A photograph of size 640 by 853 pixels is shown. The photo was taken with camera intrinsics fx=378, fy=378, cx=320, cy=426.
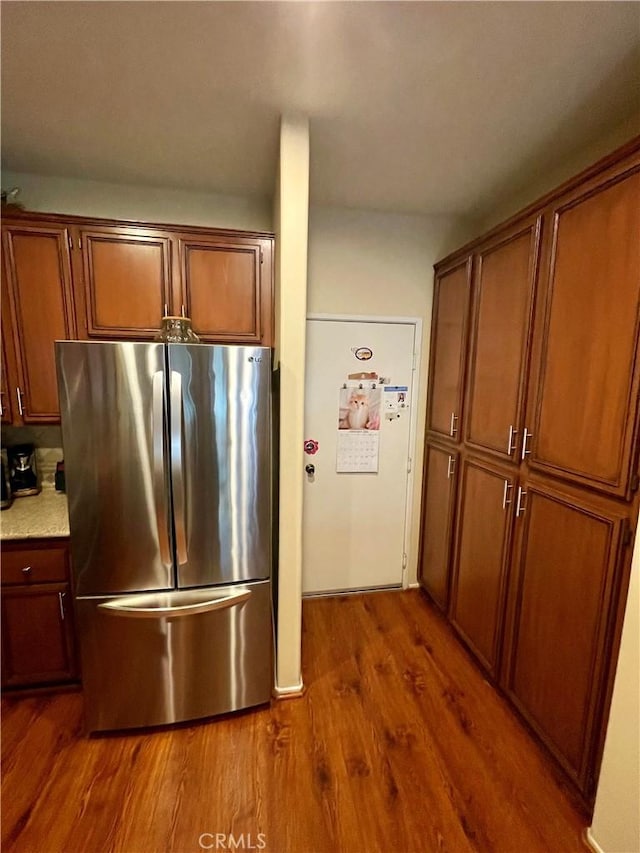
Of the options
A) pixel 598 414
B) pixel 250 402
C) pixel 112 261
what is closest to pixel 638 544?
pixel 598 414

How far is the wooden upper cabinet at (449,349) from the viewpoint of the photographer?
87.5 inches

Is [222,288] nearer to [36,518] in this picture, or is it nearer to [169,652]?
[36,518]

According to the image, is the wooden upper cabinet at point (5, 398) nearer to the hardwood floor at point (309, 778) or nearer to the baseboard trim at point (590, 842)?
the hardwood floor at point (309, 778)

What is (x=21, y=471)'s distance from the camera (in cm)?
210

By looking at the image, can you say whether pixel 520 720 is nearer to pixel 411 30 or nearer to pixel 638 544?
pixel 638 544

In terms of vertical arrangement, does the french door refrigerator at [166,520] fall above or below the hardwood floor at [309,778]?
above

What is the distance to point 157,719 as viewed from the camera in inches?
65.8

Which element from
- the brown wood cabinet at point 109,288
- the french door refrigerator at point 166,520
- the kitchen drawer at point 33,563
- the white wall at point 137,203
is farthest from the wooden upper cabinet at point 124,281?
the kitchen drawer at point 33,563

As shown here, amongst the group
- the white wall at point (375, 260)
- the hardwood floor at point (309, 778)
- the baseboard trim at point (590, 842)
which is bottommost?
the hardwood floor at point (309, 778)

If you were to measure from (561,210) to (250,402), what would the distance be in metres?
1.45

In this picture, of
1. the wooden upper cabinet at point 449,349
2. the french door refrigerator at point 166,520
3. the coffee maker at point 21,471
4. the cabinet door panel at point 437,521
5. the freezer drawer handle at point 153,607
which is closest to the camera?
the french door refrigerator at point 166,520

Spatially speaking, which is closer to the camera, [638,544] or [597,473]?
[638,544]

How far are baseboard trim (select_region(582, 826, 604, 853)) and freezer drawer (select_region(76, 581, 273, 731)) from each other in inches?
52.3

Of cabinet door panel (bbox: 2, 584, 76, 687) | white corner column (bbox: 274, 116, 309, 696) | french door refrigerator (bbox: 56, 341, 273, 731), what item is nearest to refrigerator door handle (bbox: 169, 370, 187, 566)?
french door refrigerator (bbox: 56, 341, 273, 731)
